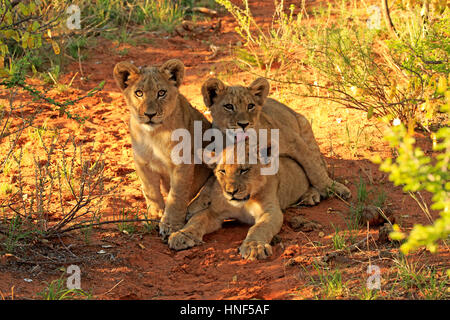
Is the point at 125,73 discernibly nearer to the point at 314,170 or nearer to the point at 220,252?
the point at 220,252

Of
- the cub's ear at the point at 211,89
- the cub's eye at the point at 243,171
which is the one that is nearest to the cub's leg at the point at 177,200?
the cub's eye at the point at 243,171

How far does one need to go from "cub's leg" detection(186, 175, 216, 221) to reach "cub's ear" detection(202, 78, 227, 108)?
762 millimetres

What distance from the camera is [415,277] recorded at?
4.18 meters

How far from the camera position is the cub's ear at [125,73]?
223 inches

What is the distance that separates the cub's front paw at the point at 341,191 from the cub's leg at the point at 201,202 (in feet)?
4.36

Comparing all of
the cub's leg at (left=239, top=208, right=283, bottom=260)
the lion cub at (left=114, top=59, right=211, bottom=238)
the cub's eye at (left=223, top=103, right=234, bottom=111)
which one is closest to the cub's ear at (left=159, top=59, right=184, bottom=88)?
the lion cub at (left=114, top=59, right=211, bottom=238)

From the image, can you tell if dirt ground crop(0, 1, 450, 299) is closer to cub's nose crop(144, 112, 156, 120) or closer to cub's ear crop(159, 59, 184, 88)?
cub's nose crop(144, 112, 156, 120)

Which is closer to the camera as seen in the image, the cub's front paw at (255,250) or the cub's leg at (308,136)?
the cub's front paw at (255,250)

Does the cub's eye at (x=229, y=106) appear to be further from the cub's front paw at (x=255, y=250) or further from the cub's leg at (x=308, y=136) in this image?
the cub's front paw at (x=255, y=250)

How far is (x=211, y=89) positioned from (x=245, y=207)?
1.19 meters

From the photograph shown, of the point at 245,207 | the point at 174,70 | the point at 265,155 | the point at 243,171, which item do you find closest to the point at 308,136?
the point at 265,155

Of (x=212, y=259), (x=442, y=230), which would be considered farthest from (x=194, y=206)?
(x=442, y=230)

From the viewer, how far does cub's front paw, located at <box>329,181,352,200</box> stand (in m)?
6.46
